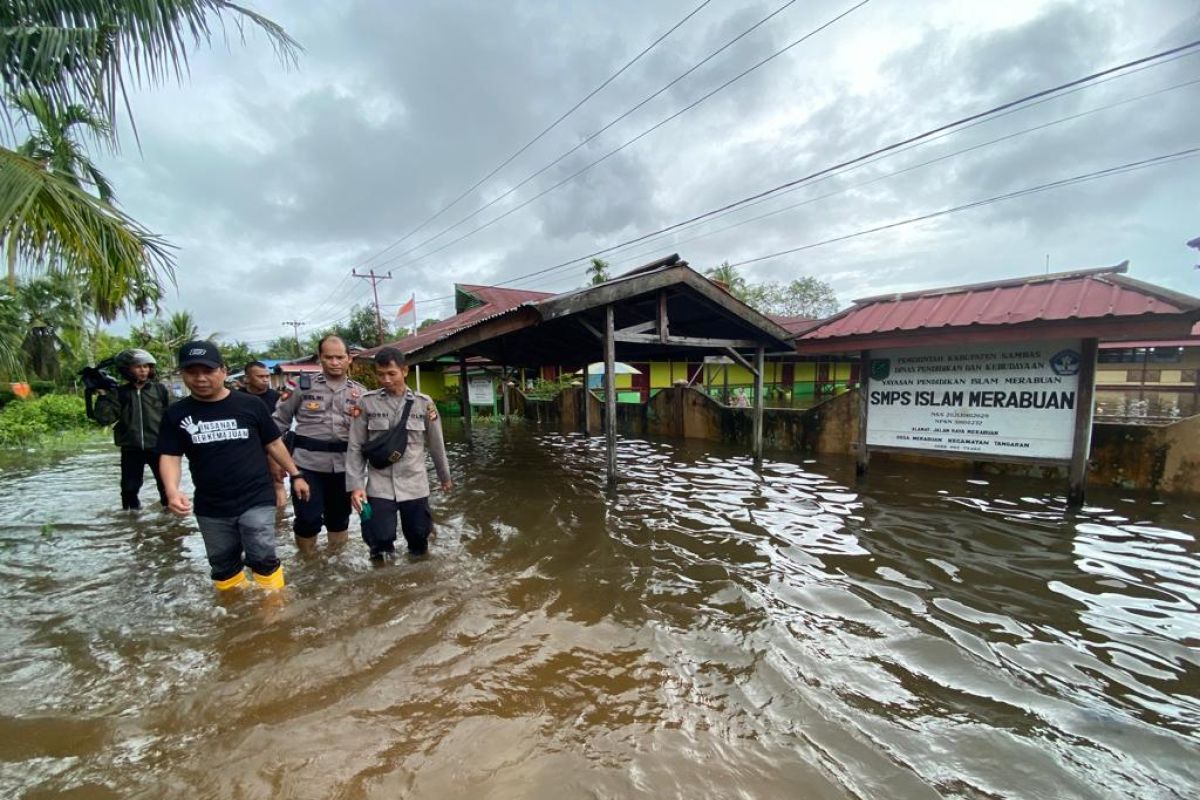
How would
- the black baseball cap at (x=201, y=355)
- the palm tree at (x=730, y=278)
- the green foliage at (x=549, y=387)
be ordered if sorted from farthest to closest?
the palm tree at (x=730, y=278), the green foliage at (x=549, y=387), the black baseball cap at (x=201, y=355)

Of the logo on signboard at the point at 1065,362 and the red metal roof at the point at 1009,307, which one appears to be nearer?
the red metal roof at the point at 1009,307

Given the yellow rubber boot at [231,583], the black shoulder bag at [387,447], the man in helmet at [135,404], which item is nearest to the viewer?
the yellow rubber boot at [231,583]

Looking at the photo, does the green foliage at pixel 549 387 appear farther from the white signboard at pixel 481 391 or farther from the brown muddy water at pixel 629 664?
the brown muddy water at pixel 629 664

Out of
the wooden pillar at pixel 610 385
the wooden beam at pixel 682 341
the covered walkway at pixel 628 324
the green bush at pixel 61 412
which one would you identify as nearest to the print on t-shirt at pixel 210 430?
the covered walkway at pixel 628 324

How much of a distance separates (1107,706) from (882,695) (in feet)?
3.57

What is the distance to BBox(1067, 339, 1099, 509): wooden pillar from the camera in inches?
220

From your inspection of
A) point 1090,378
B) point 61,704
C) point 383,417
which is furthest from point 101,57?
point 1090,378

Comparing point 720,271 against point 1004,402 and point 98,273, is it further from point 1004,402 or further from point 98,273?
point 98,273

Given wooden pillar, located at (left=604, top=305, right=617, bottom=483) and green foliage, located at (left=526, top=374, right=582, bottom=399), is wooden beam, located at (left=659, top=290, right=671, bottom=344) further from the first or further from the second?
green foliage, located at (left=526, top=374, right=582, bottom=399)

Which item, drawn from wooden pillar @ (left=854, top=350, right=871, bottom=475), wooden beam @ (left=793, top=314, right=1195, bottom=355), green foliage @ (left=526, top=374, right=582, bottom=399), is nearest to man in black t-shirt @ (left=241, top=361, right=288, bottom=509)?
wooden beam @ (left=793, top=314, right=1195, bottom=355)

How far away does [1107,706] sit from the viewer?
2.56 meters

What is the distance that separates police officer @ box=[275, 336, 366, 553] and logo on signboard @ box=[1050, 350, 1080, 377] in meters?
7.44

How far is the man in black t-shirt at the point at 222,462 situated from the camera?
3100 millimetres

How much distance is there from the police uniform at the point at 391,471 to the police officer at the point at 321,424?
0.38 metres
